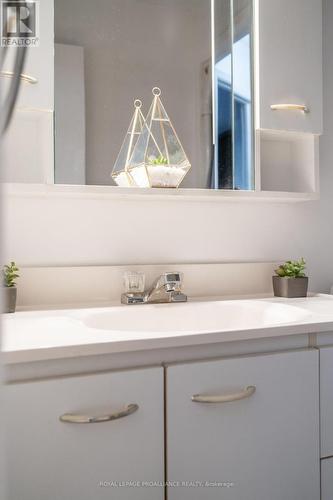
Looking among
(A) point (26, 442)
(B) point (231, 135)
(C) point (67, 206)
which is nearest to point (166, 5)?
(B) point (231, 135)

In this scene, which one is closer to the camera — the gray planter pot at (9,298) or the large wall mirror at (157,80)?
the gray planter pot at (9,298)

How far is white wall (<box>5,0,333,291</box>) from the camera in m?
1.42

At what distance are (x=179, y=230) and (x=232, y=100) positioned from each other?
1.57ft

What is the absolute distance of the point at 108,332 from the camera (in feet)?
3.25

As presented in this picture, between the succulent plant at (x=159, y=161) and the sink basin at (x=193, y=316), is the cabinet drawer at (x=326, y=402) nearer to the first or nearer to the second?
the sink basin at (x=193, y=316)

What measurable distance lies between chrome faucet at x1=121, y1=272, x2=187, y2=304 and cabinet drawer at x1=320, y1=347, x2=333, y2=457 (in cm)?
47

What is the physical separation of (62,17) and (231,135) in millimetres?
647

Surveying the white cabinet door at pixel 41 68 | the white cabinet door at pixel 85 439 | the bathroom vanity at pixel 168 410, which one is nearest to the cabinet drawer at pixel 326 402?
the bathroom vanity at pixel 168 410

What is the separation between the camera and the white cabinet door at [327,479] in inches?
44.3

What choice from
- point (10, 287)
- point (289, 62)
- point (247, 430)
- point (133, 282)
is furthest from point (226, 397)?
point (289, 62)

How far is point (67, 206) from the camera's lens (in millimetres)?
1451

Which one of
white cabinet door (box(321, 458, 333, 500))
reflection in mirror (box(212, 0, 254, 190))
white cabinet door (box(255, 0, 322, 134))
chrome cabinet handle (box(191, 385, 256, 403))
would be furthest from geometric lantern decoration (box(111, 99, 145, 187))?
white cabinet door (box(321, 458, 333, 500))

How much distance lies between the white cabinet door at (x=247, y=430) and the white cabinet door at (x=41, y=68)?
0.80 meters

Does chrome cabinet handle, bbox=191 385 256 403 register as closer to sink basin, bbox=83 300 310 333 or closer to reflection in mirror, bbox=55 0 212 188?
sink basin, bbox=83 300 310 333
